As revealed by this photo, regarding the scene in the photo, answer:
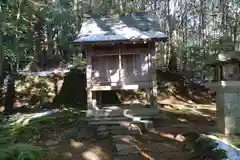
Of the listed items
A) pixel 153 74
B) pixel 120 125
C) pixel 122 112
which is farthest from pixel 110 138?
pixel 153 74

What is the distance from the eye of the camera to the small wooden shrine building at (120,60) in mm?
10320

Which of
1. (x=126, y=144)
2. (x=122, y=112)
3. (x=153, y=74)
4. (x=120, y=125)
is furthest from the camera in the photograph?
(x=153, y=74)

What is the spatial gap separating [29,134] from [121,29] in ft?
17.2

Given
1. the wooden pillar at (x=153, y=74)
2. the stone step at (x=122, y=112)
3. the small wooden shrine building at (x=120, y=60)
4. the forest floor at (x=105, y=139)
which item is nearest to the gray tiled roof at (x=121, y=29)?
the small wooden shrine building at (x=120, y=60)

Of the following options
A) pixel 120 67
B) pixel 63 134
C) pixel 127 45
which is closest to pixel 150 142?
pixel 63 134

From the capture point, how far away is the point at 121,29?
10.8m

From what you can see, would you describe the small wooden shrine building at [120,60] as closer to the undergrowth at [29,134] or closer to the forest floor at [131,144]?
the undergrowth at [29,134]

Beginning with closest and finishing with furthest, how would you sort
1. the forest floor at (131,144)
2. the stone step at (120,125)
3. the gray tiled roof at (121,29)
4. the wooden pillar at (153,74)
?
the forest floor at (131,144)
the stone step at (120,125)
the gray tiled roof at (121,29)
the wooden pillar at (153,74)

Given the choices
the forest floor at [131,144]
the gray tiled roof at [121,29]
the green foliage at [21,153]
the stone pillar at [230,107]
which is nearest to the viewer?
the green foliage at [21,153]

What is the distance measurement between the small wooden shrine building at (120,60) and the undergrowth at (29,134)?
136 centimetres

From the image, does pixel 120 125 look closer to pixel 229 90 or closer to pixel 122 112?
pixel 122 112

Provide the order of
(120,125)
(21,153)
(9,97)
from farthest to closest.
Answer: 1. (9,97)
2. (120,125)
3. (21,153)

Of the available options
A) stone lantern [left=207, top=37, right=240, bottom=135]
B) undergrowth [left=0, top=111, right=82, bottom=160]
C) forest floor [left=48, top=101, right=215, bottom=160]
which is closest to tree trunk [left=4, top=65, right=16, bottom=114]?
undergrowth [left=0, top=111, right=82, bottom=160]

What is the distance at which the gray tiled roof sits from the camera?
9.81 metres
